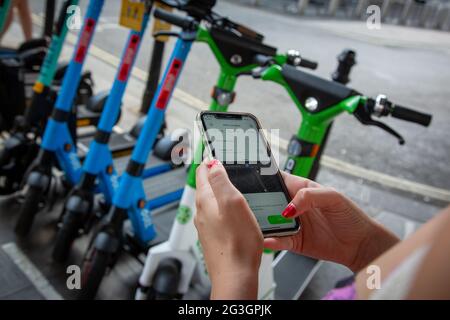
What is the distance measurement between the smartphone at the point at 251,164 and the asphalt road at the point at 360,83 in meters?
0.18

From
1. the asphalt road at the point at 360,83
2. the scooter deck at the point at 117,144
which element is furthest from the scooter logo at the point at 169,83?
the scooter deck at the point at 117,144

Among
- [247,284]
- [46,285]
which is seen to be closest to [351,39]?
[46,285]

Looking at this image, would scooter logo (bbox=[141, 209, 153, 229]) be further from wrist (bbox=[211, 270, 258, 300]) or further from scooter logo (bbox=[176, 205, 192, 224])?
wrist (bbox=[211, 270, 258, 300])

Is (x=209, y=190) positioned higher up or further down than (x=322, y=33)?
further down

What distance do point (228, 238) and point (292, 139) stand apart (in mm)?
949

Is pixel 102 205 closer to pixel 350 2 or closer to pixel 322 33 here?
pixel 322 33

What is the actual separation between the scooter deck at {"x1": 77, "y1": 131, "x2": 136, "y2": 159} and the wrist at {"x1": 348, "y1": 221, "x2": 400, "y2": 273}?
218 cm

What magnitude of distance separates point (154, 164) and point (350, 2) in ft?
52.5

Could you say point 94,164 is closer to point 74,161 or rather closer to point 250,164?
point 74,161

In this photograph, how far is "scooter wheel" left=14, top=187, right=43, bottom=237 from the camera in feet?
6.81

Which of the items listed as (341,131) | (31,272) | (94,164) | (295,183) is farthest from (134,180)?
(341,131)

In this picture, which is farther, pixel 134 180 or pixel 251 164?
pixel 134 180

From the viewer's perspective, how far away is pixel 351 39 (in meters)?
11.2

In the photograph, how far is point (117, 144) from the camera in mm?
2922
